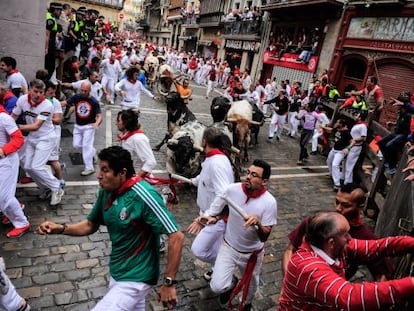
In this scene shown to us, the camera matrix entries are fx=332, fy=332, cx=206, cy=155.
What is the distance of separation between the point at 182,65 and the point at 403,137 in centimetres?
2687

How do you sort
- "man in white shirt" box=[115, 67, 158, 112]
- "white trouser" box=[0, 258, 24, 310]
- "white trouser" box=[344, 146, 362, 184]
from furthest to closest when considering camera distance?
"man in white shirt" box=[115, 67, 158, 112]
"white trouser" box=[344, 146, 362, 184]
"white trouser" box=[0, 258, 24, 310]

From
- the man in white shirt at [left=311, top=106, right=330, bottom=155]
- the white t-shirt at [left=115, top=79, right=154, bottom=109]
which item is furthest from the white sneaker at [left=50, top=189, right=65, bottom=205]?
the man in white shirt at [left=311, top=106, right=330, bottom=155]

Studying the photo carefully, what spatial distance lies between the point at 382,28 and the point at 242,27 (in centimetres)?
1611

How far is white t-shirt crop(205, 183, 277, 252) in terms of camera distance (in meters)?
3.61

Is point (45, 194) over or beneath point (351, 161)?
beneath

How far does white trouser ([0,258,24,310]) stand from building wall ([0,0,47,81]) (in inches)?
306

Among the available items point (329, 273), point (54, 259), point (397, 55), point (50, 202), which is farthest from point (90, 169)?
point (397, 55)

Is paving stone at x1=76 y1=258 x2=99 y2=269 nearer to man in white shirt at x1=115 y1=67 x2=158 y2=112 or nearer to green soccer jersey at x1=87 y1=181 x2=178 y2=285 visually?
green soccer jersey at x1=87 y1=181 x2=178 y2=285

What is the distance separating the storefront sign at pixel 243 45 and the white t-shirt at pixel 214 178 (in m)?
26.3

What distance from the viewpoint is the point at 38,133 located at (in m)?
5.61

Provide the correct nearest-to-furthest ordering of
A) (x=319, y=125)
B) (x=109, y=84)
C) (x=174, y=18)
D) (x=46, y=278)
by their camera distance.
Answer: (x=46, y=278) < (x=319, y=125) < (x=109, y=84) < (x=174, y=18)

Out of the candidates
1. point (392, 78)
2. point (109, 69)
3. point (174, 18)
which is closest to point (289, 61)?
point (392, 78)

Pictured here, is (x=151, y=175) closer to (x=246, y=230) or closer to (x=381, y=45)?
(x=246, y=230)

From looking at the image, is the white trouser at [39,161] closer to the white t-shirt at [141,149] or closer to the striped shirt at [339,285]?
the white t-shirt at [141,149]
